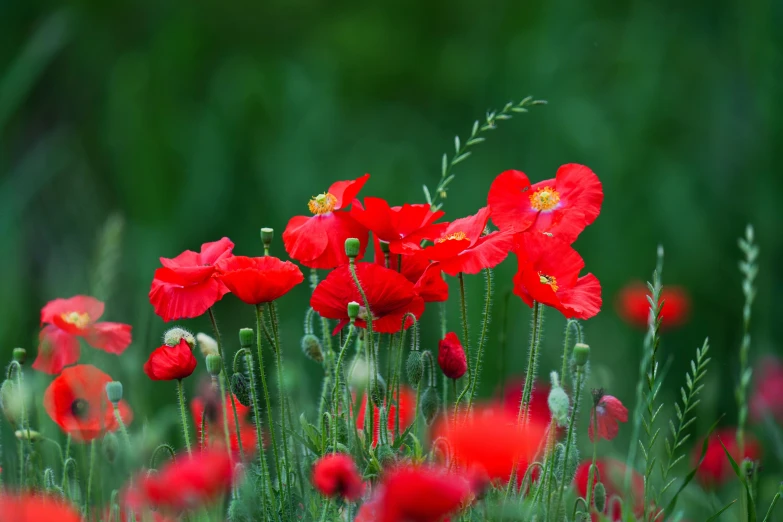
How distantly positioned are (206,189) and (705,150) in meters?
2.53

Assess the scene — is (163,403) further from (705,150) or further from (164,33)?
(705,150)

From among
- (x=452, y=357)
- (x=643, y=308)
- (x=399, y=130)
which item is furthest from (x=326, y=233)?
(x=399, y=130)

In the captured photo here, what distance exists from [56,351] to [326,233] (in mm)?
361

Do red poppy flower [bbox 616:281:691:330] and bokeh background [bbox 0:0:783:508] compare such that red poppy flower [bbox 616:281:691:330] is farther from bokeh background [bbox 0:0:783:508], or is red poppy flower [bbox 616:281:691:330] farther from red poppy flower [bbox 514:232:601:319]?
red poppy flower [bbox 514:232:601:319]

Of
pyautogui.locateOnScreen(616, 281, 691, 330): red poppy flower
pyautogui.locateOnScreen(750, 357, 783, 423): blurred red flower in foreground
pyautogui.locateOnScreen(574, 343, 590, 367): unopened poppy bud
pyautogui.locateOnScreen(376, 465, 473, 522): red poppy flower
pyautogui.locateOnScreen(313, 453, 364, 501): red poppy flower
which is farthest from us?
pyautogui.locateOnScreen(616, 281, 691, 330): red poppy flower

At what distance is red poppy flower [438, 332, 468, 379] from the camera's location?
938 millimetres

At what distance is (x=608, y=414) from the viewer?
97 cm

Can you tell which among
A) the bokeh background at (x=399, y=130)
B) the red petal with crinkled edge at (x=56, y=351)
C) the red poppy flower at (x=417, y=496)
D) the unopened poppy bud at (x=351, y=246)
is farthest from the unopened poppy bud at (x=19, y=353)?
the bokeh background at (x=399, y=130)

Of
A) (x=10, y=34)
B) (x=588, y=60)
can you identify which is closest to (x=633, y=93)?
(x=588, y=60)

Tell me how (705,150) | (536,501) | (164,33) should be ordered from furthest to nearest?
1. (705,150)
2. (164,33)
3. (536,501)

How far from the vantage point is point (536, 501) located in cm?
88

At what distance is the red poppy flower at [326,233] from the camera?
0.97 meters

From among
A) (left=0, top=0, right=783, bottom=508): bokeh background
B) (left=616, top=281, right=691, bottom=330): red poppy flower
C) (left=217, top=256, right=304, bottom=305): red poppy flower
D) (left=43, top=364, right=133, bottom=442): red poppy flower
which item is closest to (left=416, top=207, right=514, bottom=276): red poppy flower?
(left=217, top=256, right=304, bottom=305): red poppy flower

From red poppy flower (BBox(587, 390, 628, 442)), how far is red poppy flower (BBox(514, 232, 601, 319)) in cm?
10
